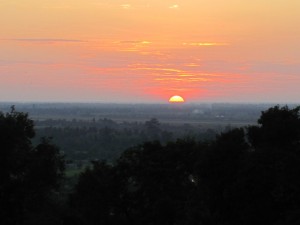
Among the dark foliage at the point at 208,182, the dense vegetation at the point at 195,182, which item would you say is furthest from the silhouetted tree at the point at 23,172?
the dark foliage at the point at 208,182

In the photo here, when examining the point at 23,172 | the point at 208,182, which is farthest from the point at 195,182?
the point at 23,172

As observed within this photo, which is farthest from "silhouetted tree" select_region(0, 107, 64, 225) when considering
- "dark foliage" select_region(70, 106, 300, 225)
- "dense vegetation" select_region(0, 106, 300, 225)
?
"dark foliage" select_region(70, 106, 300, 225)

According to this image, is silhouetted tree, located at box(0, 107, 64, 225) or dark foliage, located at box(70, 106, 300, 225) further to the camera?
silhouetted tree, located at box(0, 107, 64, 225)

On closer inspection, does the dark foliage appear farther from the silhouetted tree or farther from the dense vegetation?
the silhouetted tree

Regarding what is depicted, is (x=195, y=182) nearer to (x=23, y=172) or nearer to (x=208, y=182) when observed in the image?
(x=208, y=182)

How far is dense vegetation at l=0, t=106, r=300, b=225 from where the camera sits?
880 inches

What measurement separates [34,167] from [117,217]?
4.69m

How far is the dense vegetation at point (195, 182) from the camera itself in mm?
22344

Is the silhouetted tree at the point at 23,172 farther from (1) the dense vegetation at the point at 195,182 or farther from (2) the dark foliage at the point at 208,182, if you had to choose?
(2) the dark foliage at the point at 208,182

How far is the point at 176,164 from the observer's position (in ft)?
99.2

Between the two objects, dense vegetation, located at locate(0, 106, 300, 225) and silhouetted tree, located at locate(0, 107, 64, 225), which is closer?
dense vegetation, located at locate(0, 106, 300, 225)

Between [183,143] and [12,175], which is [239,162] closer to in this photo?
[183,143]

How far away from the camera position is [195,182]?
97.9ft

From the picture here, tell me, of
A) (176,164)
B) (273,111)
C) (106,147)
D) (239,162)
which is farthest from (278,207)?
(106,147)
